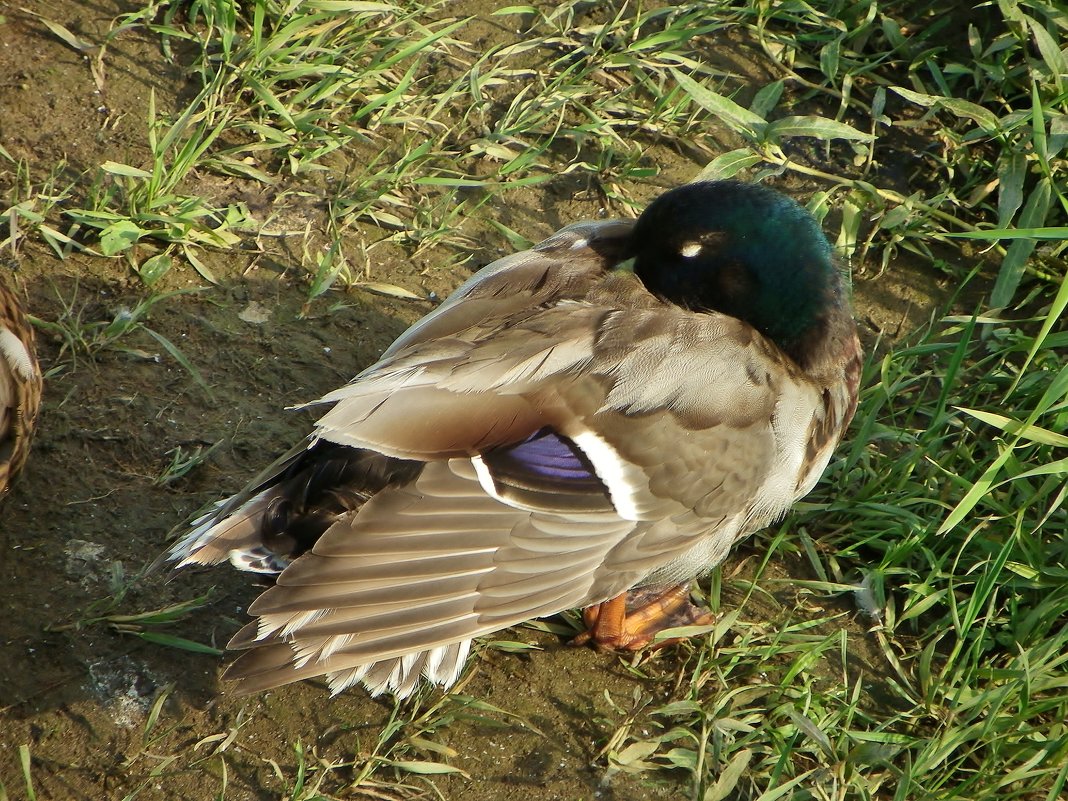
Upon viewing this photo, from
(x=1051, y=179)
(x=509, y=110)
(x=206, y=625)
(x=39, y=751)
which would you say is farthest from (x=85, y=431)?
(x=1051, y=179)

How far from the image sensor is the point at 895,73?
4703mm

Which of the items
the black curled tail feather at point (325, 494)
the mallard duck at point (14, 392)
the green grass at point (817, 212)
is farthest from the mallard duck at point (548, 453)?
the mallard duck at point (14, 392)

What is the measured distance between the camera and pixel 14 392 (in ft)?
10.3

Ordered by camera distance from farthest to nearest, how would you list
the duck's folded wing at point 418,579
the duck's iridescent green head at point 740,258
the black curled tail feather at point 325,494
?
the duck's iridescent green head at point 740,258
the black curled tail feather at point 325,494
the duck's folded wing at point 418,579

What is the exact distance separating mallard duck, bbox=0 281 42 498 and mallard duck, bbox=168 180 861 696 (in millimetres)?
549

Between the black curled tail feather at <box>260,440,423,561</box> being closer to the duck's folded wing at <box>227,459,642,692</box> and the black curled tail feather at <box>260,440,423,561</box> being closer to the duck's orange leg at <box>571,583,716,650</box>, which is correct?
the duck's folded wing at <box>227,459,642,692</box>

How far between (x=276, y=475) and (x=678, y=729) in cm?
116

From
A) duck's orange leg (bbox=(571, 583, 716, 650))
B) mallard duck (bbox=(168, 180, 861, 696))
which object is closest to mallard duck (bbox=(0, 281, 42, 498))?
mallard duck (bbox=(168, 180, 861, 696))

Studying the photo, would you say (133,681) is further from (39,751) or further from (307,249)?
(307,249)

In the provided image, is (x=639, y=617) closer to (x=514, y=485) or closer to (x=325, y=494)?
(x=514, y=485)

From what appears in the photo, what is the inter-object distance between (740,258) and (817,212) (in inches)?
42.0

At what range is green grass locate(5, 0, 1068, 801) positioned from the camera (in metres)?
A: 3.09

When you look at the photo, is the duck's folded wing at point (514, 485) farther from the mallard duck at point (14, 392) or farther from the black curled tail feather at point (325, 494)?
the mallard duck at point (14, 392)

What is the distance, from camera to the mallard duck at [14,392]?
3105 mm
